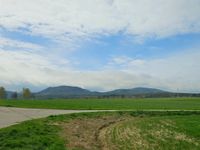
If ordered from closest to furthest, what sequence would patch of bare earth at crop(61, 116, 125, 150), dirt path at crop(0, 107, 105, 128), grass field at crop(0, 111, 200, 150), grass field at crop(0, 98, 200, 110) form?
grass field at crop(0, 111, 200, 150)
patch of bare earth at crop(61, 116, 125, 150)
dirt path at crop(0, 107, 105, 128)
grass field at crop(0, 98, 200, 110)

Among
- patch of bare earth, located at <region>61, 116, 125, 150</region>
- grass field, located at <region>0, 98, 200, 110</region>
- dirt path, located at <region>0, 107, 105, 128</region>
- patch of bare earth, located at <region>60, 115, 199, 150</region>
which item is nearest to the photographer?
patch of bare earth, located at <region>61, 116, 125, 150</region>

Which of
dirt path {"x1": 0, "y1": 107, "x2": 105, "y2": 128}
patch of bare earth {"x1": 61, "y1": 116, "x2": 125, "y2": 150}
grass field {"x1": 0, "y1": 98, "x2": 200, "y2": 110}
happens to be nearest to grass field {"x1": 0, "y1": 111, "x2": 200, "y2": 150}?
patch of bare earth {"x1": 61, "y1": 116, "x2": 125, "y2": 150}

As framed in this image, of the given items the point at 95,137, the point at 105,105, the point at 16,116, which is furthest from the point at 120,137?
the point at 105,105

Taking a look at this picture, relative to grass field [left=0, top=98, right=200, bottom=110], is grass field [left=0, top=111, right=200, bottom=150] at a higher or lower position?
lower

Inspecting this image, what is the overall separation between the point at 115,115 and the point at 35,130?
16.4 metres

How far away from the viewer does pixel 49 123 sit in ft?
88.2

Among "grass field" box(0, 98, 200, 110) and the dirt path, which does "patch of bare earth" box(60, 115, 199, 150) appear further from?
"grass field" box(0, 98, 200, 110)

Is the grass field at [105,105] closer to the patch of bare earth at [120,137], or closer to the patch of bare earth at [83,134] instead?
the patch of bare earth at [83,134]

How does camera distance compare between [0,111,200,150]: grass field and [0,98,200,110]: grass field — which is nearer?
[0,111,200,150]: grass field

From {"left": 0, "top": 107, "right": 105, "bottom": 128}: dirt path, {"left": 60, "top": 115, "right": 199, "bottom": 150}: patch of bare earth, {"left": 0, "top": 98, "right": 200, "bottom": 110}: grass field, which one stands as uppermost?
{"left": 0, "top": 98, "right": 200, "bottom": 110}: grass field

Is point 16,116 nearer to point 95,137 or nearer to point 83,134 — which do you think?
point 83,134

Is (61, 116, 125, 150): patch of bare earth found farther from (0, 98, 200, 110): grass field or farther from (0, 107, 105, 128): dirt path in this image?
(0, 98, 200, 110): grass field

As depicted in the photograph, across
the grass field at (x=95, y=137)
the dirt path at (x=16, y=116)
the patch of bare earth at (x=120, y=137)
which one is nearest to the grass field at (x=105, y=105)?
the dirt path at (x=16, y=116)

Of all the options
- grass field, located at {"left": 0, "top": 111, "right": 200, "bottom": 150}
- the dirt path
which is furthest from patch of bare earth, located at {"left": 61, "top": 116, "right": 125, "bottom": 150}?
the dirt path
